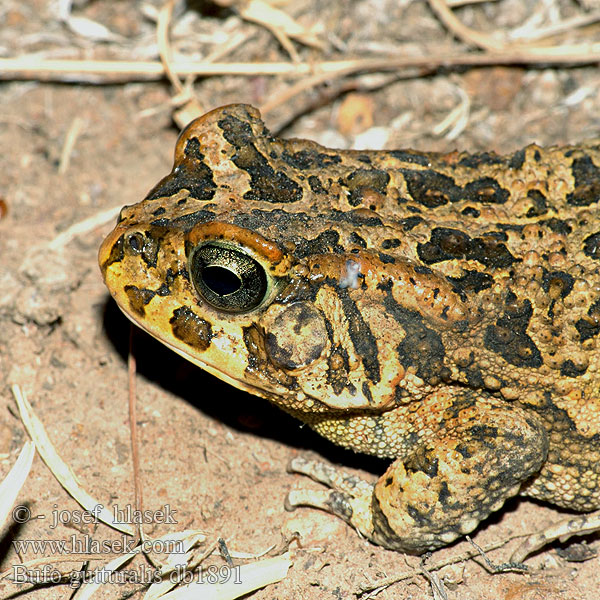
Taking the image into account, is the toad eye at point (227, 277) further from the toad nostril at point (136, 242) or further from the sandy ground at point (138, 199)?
the sandy ground at point (138, 199)

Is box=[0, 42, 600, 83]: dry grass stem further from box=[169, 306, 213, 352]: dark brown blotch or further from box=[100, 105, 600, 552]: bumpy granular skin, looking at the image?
box=[169, 306, 213, 352]: dark brown blotch

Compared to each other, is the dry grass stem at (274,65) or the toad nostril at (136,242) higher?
the dry grass stem at (274,65)

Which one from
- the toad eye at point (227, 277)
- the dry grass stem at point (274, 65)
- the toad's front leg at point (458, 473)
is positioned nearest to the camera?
the toad eye at point (227, 277)

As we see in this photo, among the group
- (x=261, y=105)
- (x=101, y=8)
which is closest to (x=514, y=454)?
(x=261, y=105)

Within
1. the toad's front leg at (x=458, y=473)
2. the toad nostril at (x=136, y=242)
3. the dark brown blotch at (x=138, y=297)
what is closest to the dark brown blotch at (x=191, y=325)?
the dark brown blotch at (x=138, y=297)

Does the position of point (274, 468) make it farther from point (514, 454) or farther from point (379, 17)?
point (379, 17)

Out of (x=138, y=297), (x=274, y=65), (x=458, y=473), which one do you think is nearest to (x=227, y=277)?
(x=138, y=297)
